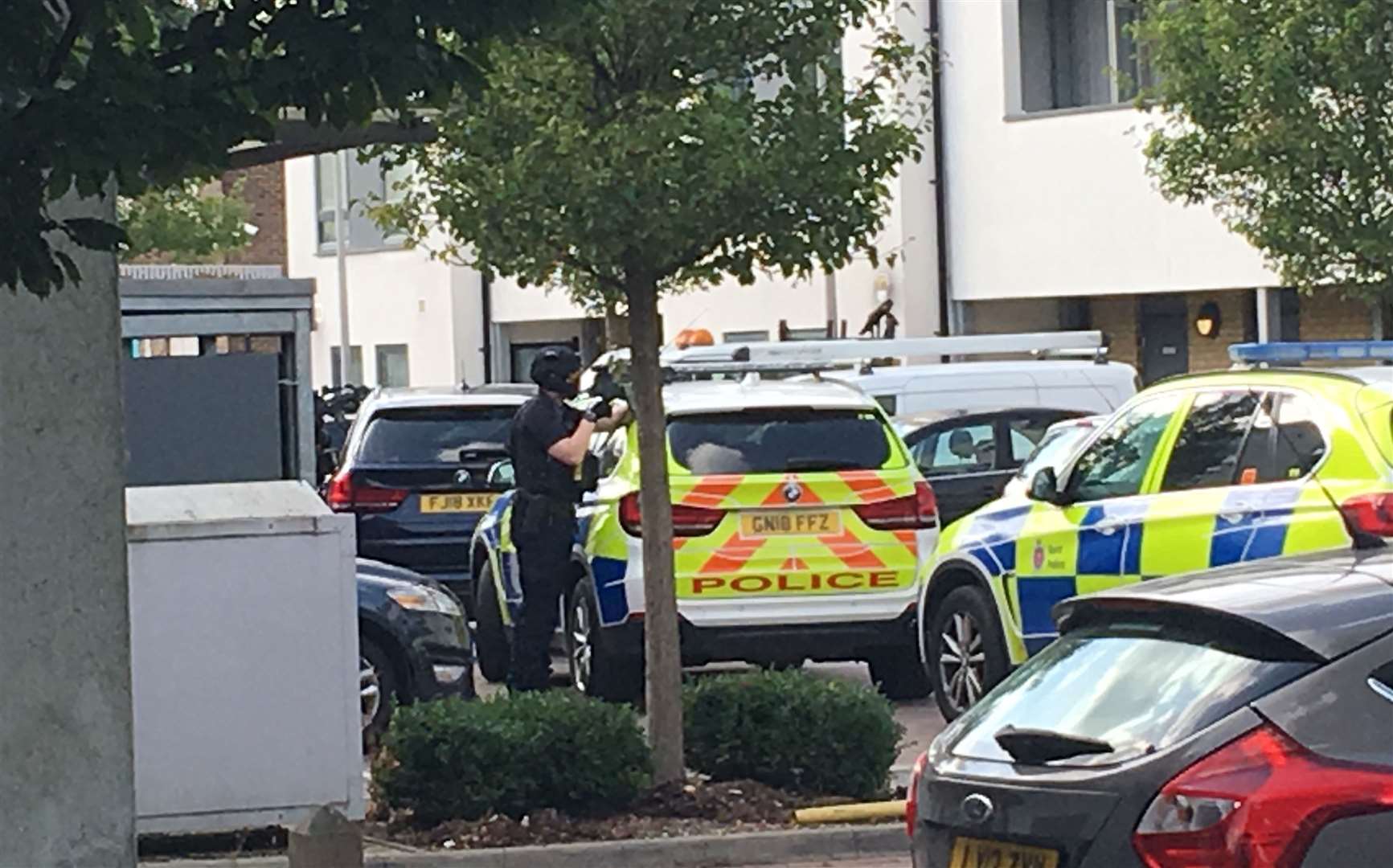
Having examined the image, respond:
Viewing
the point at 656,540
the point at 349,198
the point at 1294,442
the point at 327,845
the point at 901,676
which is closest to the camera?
the point at 327,845

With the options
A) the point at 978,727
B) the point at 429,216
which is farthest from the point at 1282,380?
the point at 978,727

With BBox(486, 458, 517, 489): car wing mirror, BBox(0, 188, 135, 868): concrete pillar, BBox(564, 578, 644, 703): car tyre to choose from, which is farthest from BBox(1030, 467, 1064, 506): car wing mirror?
BBox(0, 188, 135, 868): concrete pillar

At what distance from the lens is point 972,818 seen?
5.80 m

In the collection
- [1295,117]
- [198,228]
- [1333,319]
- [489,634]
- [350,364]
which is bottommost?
[489,634]

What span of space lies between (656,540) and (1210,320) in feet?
66.1

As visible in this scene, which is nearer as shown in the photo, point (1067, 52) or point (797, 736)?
Result: point (797, 736)

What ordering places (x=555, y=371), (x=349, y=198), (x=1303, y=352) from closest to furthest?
(x=1303, y=352), (x=555, y=371), (x=349, y=198)

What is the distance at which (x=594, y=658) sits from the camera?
1383 cm

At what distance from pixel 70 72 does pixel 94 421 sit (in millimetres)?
1238

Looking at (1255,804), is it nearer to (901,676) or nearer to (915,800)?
(915,800)

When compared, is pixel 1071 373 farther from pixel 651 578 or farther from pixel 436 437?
pixel 651 578

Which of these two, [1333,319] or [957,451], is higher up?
[1333,319]

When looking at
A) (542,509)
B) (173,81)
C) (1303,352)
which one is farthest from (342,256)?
(173,81)

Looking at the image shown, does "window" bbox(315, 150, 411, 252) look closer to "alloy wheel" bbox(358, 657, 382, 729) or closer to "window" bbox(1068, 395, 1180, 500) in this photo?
"alloy wheel" bbox(358, 657, 382, 729)
